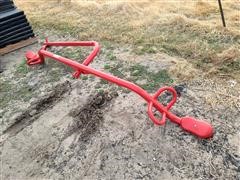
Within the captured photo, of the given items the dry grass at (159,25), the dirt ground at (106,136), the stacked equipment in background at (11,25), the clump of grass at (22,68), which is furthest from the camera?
the stacked equipment in background at (11,25)

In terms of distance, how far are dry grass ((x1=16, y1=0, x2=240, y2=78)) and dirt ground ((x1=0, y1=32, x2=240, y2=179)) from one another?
1.62 feet

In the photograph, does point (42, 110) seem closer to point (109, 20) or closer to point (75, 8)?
point (109, 20)

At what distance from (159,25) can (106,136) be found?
111 inches

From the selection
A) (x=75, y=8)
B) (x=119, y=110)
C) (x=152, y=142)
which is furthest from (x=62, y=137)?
(x=75, y=8)

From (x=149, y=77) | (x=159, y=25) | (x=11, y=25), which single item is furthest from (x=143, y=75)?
(x=11, y=25)

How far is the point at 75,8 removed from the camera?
7445 millimetres

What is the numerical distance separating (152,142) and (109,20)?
11.2 ft

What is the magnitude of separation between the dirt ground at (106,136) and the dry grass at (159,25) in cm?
49

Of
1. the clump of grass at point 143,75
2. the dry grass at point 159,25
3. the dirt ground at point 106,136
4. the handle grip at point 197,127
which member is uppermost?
the handle grip at point 197,127

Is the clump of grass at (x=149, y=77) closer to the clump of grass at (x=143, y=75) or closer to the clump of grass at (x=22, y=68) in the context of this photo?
the clump of grass at (x=143, y=75)

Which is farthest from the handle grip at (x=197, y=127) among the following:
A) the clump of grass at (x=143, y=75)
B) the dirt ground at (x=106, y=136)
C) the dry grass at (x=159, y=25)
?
the dry grass at (x=159, y=25)

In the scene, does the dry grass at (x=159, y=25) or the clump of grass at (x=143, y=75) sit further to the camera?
the dry grass at (x=159, y=25)

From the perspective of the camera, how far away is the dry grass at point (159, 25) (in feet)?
16.9

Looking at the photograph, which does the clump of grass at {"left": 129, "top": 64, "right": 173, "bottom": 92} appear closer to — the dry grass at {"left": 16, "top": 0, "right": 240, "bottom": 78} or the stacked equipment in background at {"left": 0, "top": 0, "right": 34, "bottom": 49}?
the dry grass at {"left": 16, "top": 0, "right": 240, "bottom": 78}
